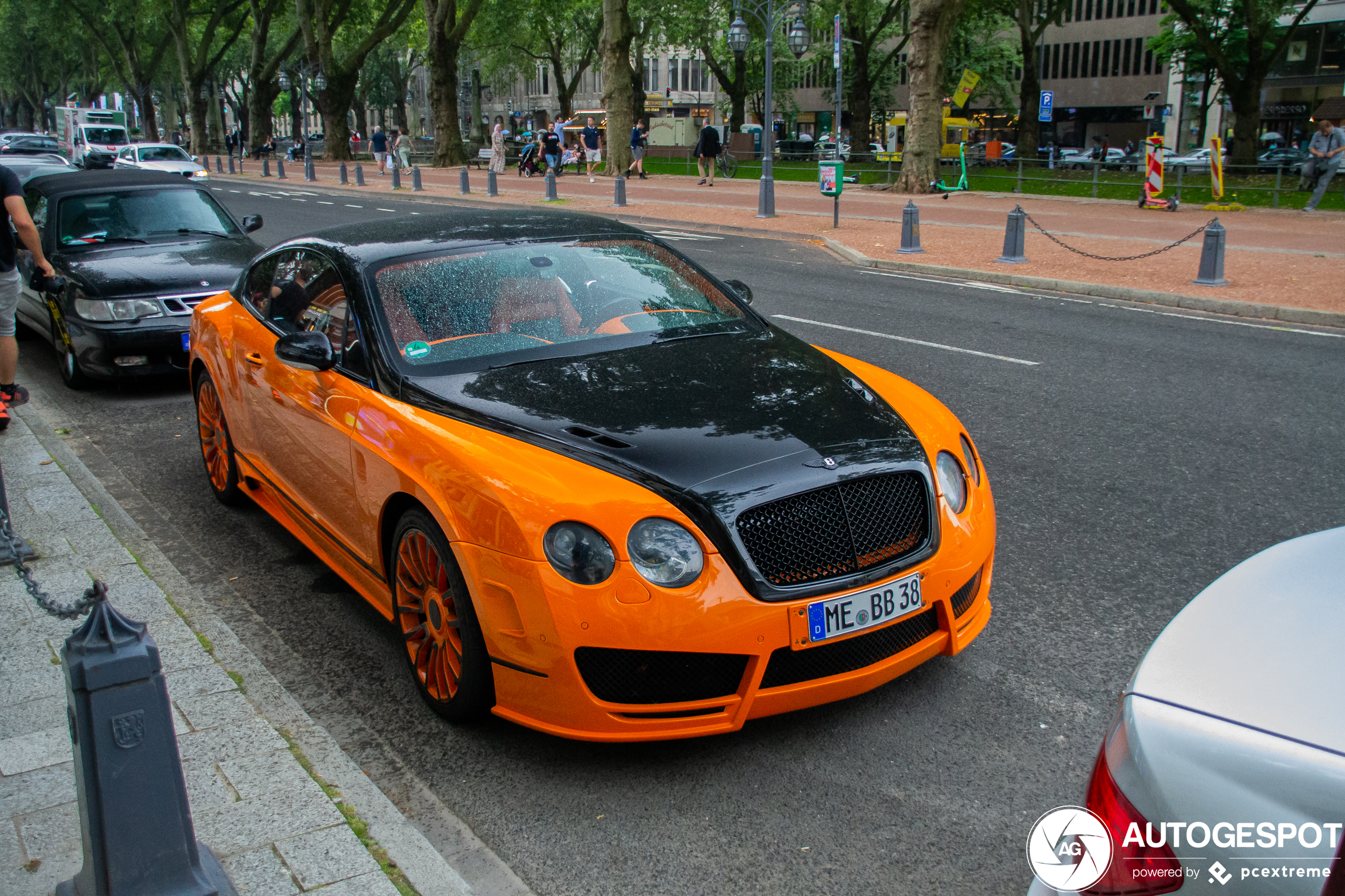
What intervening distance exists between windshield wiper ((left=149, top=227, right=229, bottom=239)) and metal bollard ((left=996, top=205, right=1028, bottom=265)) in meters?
10.6

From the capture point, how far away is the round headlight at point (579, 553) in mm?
3129

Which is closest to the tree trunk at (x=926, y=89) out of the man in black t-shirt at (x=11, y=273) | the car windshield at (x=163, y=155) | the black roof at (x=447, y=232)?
the car windshield at (x=163, y=155)

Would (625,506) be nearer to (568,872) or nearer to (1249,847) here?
(568,872)

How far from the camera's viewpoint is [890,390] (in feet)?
14.1

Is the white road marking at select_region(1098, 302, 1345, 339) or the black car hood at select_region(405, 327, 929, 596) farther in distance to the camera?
the white road marking at select_region(1098, 302, 1345, 339)

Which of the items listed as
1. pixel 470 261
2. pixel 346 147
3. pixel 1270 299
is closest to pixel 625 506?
pixel 470 261

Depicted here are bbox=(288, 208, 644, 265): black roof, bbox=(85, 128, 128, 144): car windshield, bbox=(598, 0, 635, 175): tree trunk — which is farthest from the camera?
bbox=(85, 128, 128, 144): car windshield

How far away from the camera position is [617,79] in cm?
3188

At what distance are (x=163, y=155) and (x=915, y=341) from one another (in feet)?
102

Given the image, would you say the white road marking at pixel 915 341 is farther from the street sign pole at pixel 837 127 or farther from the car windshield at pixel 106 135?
the car windshield at pixel 106 135

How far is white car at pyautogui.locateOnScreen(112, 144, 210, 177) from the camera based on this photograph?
31.9 metres

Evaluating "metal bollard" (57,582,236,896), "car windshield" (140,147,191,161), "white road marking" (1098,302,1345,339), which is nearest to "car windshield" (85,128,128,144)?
"car windshield" (140,147,191,161)

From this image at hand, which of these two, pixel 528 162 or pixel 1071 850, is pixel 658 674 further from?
pixel 528 162

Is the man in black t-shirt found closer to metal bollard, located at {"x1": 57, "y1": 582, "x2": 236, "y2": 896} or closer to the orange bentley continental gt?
the orange bentley continental gt
